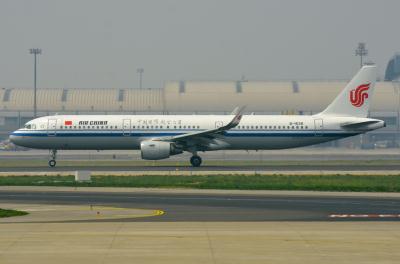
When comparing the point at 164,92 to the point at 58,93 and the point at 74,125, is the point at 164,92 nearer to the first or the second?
the point at 58,93

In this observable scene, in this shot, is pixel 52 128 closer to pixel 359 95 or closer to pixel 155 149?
pixel 155 149

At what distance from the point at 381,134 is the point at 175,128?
79.7 meters

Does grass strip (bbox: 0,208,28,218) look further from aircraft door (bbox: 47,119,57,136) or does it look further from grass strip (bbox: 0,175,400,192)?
aircraft door (bbox: 47,119,57,136)

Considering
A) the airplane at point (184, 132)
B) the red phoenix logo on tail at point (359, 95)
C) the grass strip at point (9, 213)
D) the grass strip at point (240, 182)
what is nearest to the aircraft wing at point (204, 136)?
the airplane at point (184, 132)

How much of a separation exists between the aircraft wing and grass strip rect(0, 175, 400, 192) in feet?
30.5

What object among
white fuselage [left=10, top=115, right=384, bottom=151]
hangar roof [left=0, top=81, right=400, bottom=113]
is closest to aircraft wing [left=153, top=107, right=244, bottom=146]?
white fuselage [left=10, top=115, right=384, bottom=151]

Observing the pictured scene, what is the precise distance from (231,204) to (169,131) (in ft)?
91.9

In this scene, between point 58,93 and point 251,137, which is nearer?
Result: point 251,137

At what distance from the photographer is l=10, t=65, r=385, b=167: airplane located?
6481cm

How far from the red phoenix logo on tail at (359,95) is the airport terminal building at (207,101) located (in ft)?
231

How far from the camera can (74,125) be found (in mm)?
65000
